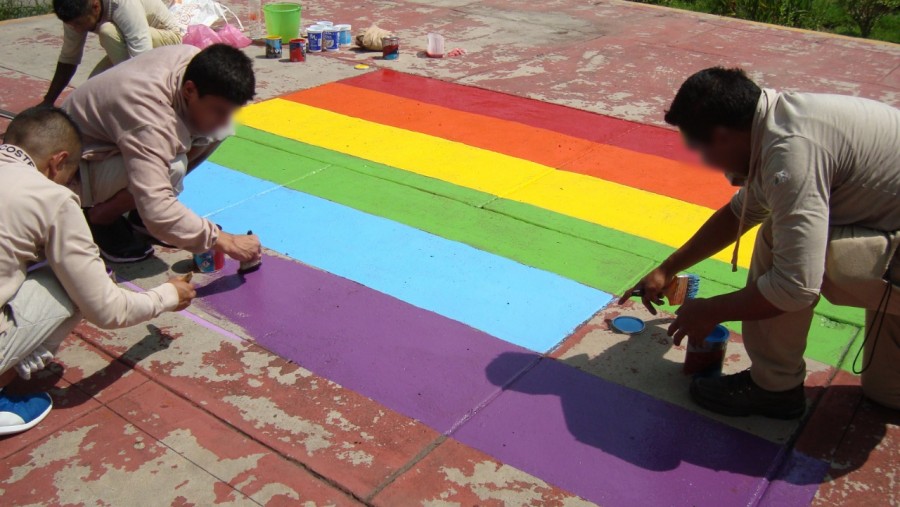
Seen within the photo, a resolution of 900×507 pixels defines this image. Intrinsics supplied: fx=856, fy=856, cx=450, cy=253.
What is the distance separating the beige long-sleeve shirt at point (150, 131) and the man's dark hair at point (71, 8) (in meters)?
1.51

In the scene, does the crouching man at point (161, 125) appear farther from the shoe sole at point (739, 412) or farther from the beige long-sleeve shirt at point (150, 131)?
the shoe sole at point (739, 412)

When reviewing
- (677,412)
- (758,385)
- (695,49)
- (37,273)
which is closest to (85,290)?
(37,273)

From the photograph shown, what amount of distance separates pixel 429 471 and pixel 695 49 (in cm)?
667

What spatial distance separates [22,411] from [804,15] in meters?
9.97

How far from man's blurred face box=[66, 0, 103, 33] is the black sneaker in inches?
64.7

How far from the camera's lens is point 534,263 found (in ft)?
14.5

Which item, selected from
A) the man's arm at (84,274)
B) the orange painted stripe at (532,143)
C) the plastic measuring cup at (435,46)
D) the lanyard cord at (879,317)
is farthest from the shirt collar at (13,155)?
the plastic measuring cup at (435,46)

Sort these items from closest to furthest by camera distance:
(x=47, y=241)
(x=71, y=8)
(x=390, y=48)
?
(x=47, y=241) < (x=71, y=8) < (x=390, y=48)

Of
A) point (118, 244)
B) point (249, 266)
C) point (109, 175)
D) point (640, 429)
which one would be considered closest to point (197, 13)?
point (118, 244)

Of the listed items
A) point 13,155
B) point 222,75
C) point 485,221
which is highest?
point 222,75

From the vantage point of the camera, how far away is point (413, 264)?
4.38 m

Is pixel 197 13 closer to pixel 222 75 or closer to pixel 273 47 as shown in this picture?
pixel 273 47

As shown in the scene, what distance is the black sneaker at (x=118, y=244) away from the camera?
4301 millimetres

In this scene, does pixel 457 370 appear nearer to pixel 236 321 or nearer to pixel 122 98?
pixel 236 321
